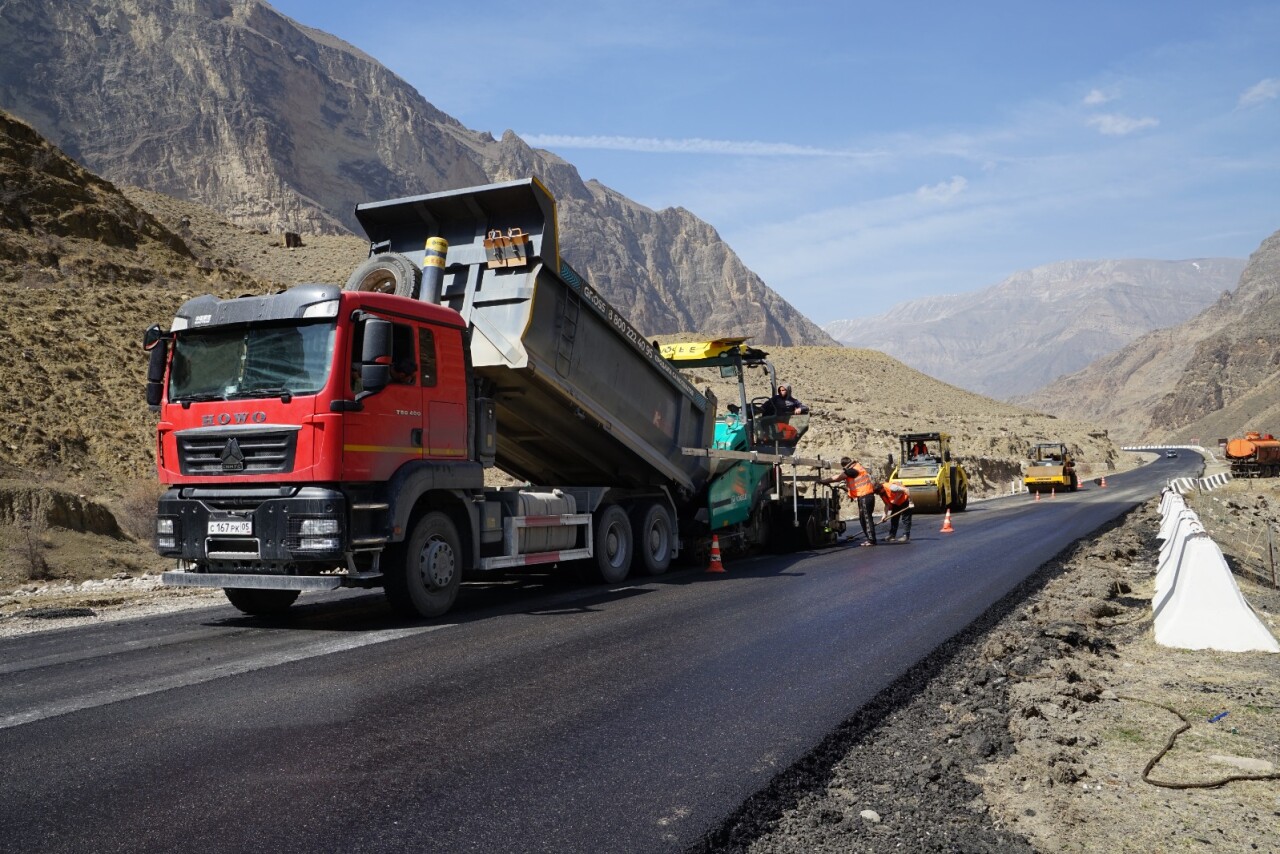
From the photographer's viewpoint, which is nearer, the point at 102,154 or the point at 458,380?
the point at 458,380

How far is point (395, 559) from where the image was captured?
28.7 feet

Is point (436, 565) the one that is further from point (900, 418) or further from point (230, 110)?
point (230, 110)

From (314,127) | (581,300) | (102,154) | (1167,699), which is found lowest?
(1167,699)

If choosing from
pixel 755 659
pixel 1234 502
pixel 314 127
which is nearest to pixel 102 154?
pixel 314 127

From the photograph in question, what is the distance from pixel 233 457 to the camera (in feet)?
27.2

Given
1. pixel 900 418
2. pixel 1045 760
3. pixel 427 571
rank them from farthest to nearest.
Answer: pixel 900 418, pixel 427 571, pixel 1045 760

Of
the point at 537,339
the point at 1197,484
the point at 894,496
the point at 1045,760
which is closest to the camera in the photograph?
the point at 1045,760

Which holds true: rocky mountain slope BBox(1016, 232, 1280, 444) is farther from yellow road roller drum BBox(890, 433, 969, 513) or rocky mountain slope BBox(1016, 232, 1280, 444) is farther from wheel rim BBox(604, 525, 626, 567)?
wheel rim BBox(604, 525, 626, 567)

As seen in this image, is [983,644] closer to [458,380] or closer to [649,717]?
[649,717]

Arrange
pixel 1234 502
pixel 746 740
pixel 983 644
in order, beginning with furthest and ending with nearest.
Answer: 1. pixel 1234 502
2. pixel 983 644
3. pixel 746 740

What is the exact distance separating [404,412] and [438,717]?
3.82 meters

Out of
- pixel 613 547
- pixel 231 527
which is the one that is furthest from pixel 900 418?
pixel 231 527

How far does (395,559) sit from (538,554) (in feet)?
6.68

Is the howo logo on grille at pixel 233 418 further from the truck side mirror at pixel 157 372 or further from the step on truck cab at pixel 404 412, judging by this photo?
the truck side mirror at pixel 157 372
